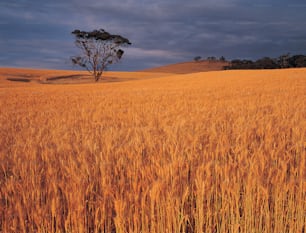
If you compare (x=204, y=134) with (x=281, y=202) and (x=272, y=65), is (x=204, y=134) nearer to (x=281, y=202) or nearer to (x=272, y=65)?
(x=281, y=202)

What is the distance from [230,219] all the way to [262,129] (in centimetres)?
298

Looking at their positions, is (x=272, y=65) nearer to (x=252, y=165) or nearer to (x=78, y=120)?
(x=78, y=120)

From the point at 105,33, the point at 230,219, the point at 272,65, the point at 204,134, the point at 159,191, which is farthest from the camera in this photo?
the point at 272,65

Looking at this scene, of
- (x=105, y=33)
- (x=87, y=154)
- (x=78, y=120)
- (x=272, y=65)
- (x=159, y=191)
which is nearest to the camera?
(x=159, y=191)

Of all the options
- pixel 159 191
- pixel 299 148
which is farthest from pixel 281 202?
pixel 299 148

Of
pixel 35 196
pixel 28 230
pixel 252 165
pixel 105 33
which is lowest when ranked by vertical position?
pixel 28 230

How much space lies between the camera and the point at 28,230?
7.55 ft

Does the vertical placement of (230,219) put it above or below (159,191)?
below

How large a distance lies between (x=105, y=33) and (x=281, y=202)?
46.1m

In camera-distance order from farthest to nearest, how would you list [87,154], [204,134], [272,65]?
[272,65] < [204,134] < [87,154]

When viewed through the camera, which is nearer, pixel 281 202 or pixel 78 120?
pixel 281 202

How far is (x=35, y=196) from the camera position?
2.46 m

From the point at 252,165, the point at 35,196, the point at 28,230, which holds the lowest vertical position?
the point at 28,230

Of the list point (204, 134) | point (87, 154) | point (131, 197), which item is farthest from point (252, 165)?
point (204, 134)
